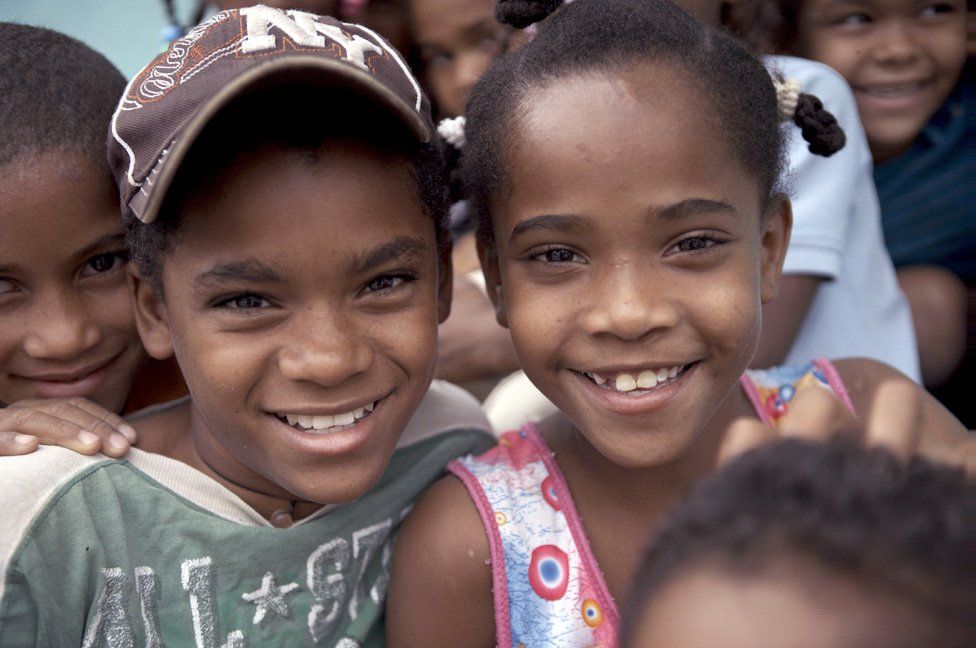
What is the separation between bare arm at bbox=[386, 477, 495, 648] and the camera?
5.40ft

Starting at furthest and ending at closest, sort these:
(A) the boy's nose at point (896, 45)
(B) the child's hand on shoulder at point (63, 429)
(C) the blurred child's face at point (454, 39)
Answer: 1. (C) the blurred child's face at point (454, 39)
2. (A) the boy's nose at point (896, 45)
3. (B) the child's hand on shoulder at point (63, 429)

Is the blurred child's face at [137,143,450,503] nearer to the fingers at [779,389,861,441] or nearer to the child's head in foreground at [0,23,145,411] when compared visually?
the child's head in foreground at [0,23,145,411]

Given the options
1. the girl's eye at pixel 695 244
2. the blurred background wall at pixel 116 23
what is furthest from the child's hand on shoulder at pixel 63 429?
the blurred background wall at pixel 116 23

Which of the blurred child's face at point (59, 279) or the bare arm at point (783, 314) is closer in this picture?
the blurred child's face at point (59, 279)

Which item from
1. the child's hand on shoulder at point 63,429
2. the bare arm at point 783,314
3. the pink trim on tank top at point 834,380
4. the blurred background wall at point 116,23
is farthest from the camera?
the blurred background wall at point 116,23

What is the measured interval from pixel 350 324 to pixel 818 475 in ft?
2.91

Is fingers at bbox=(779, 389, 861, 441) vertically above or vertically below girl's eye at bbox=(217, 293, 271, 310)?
below

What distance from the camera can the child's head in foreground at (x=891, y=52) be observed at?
8.44ft

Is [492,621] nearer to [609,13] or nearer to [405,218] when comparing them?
[405,218]

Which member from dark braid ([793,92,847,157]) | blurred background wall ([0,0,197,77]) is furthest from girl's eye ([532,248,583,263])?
blurred background wall ([0,0,197,77])

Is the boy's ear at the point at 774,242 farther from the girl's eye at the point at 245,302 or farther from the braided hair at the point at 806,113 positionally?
the girl's eye at the point at 245,302

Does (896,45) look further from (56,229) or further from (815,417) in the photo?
(56,229)

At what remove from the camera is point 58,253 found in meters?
1.68

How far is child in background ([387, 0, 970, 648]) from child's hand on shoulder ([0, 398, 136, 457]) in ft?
1.78
